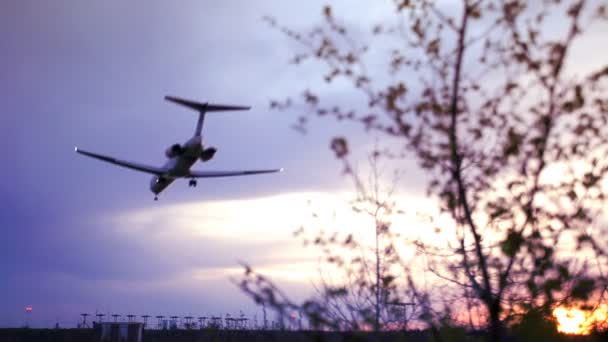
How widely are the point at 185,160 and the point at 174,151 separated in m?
1.05

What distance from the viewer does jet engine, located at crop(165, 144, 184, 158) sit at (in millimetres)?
40250

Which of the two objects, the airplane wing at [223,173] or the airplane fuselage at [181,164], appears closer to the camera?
the airplane fuselage at [181,164]

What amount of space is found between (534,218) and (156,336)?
46.4 meters

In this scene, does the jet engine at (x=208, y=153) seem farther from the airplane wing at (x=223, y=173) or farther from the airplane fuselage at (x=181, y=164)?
the airplane wing at (x=223, y=173)

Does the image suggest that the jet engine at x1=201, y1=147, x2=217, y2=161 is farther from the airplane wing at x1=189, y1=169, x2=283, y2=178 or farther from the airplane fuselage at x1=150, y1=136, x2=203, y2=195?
the airplane wing at x1=189, y1=169, x2=283, y2=178

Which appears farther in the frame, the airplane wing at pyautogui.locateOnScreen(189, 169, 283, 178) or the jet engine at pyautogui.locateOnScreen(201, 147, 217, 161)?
the airplane wing at pyautogui.locateOnScreen(189, 169, 283, 178)

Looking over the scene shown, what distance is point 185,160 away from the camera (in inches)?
1626

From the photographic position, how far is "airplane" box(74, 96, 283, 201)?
4019cm

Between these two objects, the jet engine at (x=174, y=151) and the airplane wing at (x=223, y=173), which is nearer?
the jet engine at (x=174, y=151)

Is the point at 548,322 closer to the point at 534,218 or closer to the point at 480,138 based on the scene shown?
the point at 534,218

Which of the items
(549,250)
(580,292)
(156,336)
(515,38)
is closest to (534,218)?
(549,250)

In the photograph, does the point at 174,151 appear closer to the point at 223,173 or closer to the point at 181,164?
the point at 181,164

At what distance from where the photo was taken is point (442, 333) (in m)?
7.04

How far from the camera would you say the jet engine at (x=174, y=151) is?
132 feet
